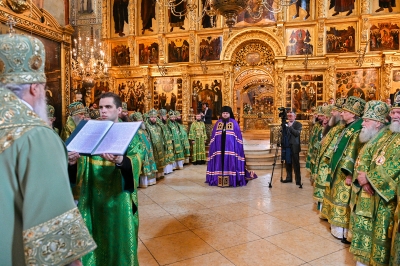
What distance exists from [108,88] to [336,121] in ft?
48.4

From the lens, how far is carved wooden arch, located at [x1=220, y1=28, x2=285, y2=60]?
579 inches

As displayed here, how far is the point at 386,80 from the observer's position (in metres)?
13.3

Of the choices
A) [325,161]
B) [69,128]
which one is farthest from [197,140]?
A: [325,161]

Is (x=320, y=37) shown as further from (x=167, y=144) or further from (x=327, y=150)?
(x=327, y=150)

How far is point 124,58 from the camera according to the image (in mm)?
17344

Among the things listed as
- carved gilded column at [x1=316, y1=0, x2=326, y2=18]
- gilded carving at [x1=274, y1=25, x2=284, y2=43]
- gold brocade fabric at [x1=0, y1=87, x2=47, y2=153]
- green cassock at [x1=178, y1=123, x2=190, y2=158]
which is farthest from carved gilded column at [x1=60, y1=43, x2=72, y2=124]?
carved gilded column at [x1=316, y1=0, x2=326, y2=18]

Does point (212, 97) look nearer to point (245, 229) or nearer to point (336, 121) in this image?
point (336, 121)

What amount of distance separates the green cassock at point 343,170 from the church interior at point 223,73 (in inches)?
19.0

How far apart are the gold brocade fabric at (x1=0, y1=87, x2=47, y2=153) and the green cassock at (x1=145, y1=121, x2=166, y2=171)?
746 centimetres

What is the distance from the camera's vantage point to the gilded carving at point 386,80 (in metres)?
13.2

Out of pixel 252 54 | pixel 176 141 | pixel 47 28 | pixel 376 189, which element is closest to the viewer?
pixel 376 189

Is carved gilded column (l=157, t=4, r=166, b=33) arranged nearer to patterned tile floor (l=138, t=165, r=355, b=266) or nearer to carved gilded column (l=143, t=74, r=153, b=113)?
carved gilded column (l=143, t=74, r=153, b=113)

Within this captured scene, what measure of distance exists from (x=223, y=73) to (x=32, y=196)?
15.1m

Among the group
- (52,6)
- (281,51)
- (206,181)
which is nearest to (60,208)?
(206,181)
